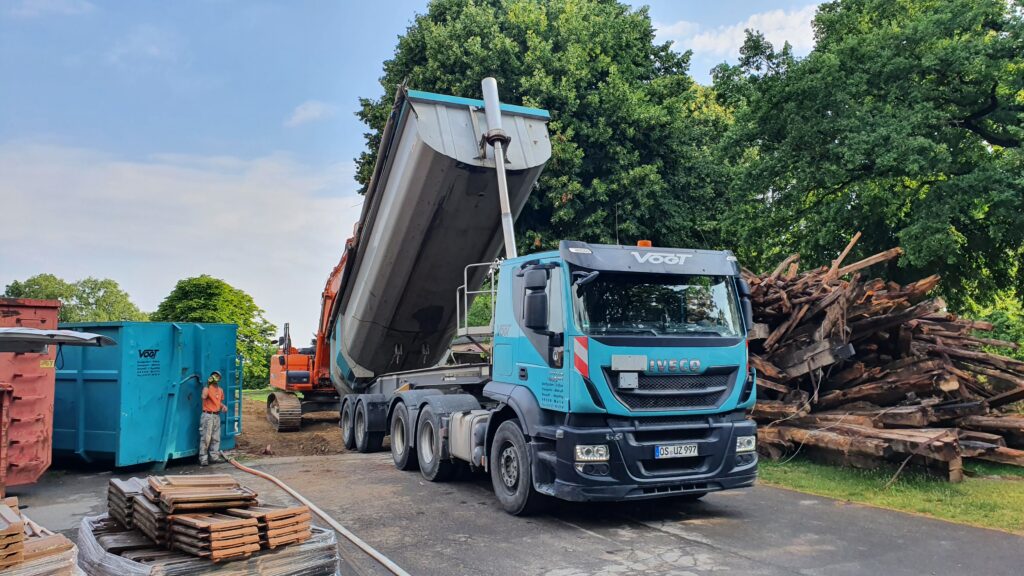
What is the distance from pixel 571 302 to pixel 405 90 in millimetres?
3941

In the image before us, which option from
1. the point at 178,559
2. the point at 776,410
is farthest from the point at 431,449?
the point at 178,559

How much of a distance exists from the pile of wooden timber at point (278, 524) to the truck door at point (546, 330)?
2.89 m

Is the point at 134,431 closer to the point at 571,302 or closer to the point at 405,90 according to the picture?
the point at 405,90

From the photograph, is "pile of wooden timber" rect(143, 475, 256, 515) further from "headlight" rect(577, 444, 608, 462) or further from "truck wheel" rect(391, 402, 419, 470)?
"truck wheel" rect(391, 402, 419, 470)

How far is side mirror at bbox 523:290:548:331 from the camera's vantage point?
6914mm

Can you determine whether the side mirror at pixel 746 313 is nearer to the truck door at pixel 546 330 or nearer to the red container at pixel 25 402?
the truck door at pixel 546 330

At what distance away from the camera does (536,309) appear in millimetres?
6926

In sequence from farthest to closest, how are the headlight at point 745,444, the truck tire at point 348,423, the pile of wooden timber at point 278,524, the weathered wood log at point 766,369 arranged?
the truck tire at point 348,423
the weathered wood log at point 766,369
the headlight at point 745,444
the pile of wooden timber at point 278,524

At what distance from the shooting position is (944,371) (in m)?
9.66

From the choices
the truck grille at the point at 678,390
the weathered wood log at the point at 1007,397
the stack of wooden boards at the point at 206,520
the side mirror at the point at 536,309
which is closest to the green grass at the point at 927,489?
the weathered wood log at the point at 1007,397

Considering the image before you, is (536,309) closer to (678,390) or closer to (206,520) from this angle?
(678,390)

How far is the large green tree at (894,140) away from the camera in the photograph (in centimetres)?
1401

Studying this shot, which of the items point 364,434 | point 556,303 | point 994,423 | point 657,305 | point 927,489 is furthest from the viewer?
point 364,434

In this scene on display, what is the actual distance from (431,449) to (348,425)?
3938mm
